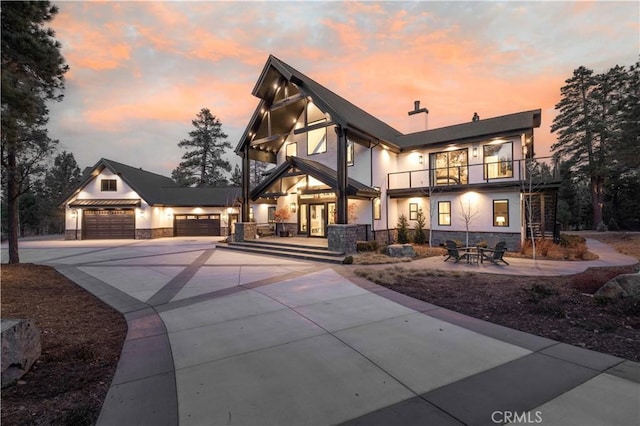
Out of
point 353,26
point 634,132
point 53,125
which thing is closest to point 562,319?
point 353,26

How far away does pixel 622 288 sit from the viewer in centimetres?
556

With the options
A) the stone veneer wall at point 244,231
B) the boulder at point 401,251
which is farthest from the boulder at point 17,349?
the stone veneer wall at point 244,231

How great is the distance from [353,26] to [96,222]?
27.0 m

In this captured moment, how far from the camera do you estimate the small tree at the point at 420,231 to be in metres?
17.1

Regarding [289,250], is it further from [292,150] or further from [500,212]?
[500,212]

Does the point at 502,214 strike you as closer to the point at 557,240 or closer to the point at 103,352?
the point at 557,240

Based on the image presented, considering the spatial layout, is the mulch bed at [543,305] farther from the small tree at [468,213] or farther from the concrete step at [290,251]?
the small tree at [468,213]

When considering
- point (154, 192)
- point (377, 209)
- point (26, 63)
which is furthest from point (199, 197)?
point (26, 63)

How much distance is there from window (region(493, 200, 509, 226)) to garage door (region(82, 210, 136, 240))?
28544 millimetres

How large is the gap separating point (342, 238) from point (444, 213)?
7.83 metres

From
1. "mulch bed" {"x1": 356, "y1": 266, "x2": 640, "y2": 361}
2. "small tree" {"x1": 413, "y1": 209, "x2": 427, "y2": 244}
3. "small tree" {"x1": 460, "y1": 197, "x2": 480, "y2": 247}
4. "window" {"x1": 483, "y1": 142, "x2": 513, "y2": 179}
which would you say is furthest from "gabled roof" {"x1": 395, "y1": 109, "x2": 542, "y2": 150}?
"mulch bed" {"x1": 356, "y1": 266, "x2": 640, "y2": 361}

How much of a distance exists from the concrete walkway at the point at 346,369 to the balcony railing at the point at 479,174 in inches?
466

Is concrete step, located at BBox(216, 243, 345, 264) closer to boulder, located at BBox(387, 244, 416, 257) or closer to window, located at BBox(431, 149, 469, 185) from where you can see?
boulder, located at BBox(387, 244, 416, 257)

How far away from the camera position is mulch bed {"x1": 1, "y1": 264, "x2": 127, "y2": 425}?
8.87 feet
